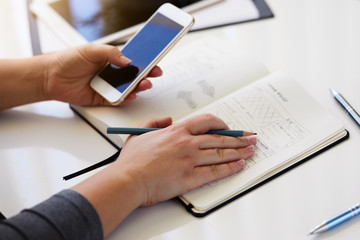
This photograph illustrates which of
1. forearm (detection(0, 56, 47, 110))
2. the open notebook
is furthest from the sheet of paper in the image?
forearm (detection(0, 56, 47, 110))

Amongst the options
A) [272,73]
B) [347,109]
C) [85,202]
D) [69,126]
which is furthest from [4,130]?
[347,109]

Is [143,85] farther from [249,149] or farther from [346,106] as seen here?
[346,106]

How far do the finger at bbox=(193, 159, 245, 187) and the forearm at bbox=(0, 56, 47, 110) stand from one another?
39cm

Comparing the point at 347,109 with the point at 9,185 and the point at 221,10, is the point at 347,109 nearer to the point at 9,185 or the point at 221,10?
the point at 221,10

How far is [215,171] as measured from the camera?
72 centimetres

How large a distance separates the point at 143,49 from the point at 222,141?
0.84ft

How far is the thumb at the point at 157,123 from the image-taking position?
2.62ft

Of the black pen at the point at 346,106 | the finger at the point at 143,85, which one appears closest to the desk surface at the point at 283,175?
the black pen at the point at 346,106

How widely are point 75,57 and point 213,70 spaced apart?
0.90 ft

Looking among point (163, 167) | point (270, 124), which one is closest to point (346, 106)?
point (270, 124)

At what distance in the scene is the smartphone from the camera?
861 millimetres

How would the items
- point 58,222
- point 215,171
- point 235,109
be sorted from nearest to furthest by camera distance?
point 58,222 → point 215,171 → point 235,109

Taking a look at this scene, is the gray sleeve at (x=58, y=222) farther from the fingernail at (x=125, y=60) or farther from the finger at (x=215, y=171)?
the fingernail at (x=125, y=60)

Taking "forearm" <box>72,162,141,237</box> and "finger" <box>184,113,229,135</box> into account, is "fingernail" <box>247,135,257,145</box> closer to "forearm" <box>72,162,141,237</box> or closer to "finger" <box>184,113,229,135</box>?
"finger" <box>184,113,229,135</box>
